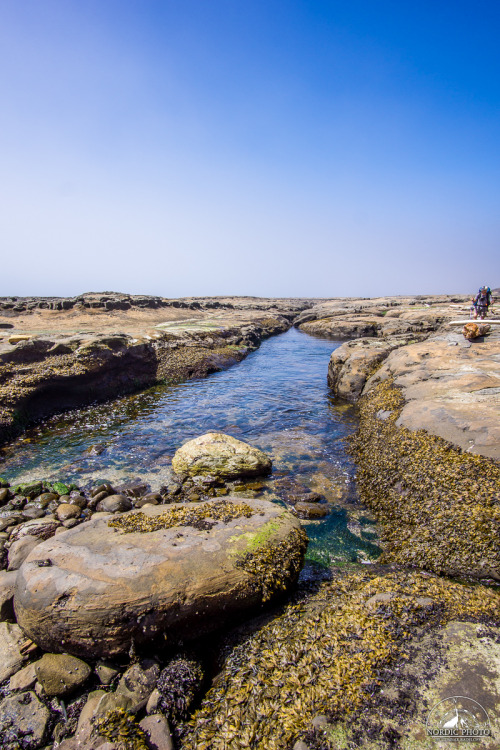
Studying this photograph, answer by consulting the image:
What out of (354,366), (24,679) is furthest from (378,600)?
(354,366)

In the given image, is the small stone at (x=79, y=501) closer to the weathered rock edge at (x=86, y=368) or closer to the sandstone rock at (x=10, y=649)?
the sandstone rock at (x=10, y=649)

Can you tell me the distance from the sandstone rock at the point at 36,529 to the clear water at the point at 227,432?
211cm

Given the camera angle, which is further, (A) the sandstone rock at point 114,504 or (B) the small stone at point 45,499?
(B) the small stone at point 45,499

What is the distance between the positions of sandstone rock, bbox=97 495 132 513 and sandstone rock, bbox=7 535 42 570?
1.48 m

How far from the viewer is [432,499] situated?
19.9 ft

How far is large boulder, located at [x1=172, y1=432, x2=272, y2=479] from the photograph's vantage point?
826 centimetres

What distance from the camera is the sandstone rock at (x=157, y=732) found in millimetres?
2994

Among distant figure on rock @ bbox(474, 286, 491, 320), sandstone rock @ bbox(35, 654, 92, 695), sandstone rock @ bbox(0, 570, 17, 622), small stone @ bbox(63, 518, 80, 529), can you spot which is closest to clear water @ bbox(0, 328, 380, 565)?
small stone @ bbox(63, 518, 80, 529)

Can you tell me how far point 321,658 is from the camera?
11.3 feet

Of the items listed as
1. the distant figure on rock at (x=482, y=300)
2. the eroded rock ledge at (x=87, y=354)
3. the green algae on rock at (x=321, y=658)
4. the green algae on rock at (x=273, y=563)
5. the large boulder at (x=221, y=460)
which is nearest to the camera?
the green algae on rock at (x=321, y=658)

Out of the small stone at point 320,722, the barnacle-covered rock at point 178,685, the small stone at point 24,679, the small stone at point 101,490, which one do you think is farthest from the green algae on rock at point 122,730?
the small stone at point 101,490

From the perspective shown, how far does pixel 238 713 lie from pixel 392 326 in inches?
1112

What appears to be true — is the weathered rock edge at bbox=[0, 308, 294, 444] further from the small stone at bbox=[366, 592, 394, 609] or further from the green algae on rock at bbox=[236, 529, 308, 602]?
the small stone at bbox=[366, 592, 394, 609]

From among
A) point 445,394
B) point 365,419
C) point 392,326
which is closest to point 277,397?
point 365,419
